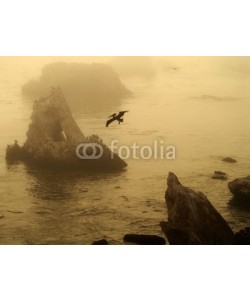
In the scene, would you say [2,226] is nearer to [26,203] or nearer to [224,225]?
[26,203]

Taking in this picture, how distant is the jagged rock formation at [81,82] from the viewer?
1284 centimetres

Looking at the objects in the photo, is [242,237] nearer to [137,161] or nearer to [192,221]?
[192,221]

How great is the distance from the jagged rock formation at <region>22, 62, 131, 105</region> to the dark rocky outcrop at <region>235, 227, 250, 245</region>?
5041 mm

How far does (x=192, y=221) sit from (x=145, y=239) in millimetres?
1269

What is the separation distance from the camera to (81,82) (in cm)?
1358

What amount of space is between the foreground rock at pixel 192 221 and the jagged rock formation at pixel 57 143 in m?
2.02

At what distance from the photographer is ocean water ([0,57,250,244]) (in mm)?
12258

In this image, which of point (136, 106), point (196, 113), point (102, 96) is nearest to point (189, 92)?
point (196, 113)

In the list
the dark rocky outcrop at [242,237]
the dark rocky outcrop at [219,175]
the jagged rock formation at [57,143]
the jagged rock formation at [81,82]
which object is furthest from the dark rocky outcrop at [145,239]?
the jagged rock formation at [81,82]

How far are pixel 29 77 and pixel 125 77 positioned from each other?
270cm

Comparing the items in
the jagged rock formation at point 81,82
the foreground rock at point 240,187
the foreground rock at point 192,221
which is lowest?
the foreground rock at point 192,221

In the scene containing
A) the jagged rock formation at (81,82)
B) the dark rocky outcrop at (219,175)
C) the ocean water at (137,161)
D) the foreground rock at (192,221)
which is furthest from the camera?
the dark rocky outcrop at (219,175)

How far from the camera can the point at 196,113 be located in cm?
1370

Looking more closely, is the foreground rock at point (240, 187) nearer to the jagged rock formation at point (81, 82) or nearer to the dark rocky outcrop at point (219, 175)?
the dark rocky outcrop at point (219, 175)
